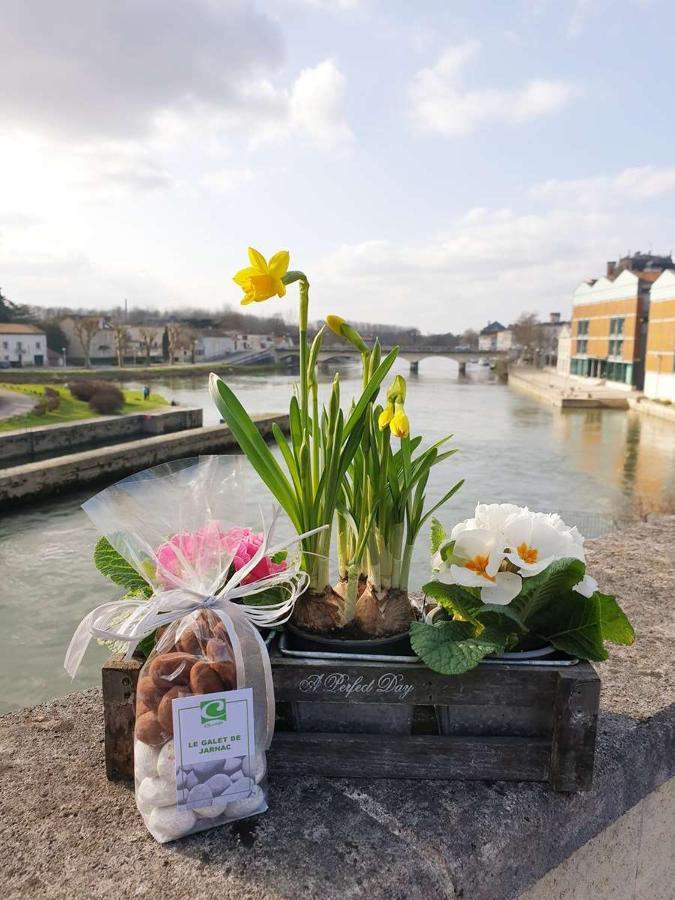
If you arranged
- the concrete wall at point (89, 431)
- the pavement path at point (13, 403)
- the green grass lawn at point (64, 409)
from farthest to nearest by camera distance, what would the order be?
the pavement path at point (13, 403), the green grass lawn at point (64, 409), the concrete wall at point (89, 431)

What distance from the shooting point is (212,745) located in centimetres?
105

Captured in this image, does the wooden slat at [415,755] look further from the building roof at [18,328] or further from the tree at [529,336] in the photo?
the tree at [529,336]

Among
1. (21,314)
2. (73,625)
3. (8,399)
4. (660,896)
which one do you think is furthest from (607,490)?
(21,314)

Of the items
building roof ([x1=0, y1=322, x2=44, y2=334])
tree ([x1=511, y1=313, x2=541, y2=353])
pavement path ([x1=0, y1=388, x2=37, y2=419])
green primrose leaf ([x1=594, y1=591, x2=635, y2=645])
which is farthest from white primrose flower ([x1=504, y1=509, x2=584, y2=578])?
tree ([x1=511, y1=313, x2=541, y2=353])

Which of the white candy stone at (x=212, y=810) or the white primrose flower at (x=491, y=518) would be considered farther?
the white primrose flower at (x=491, y=518)

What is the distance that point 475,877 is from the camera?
1.07 metres

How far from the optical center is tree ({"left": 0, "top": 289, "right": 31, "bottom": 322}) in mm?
59750

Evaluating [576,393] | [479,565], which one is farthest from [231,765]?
[576,393]

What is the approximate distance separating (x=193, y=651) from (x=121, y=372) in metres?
53.5

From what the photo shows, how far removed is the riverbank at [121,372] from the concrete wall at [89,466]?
20.6 metres

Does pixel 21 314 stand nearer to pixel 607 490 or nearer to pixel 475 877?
pixel 607 490

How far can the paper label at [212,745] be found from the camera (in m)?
1.04

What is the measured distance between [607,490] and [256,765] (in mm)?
18030

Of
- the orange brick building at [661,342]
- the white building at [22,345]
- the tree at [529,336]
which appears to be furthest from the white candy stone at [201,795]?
the tree at [529,336]
